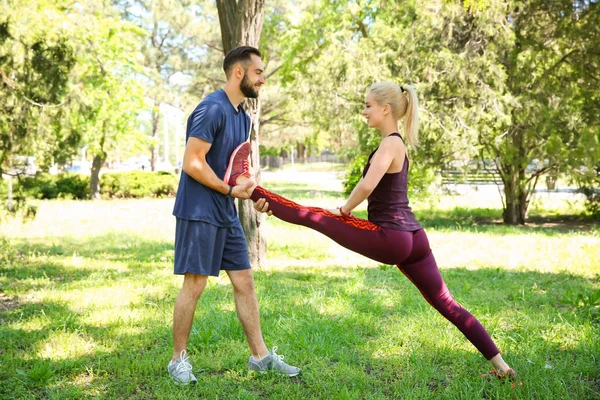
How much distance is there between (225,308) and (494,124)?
9390 millimetres

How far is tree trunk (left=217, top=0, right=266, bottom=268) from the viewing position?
778cm

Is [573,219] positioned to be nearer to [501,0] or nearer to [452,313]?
[501,0]

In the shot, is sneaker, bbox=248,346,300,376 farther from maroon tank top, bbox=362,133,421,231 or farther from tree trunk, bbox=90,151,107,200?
tree trunk, bbox=90,151,107,200

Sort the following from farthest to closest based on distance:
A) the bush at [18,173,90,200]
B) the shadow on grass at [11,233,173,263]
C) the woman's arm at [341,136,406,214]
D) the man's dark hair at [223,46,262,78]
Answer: the bush at [18,173,90,200] → the shadow on grass at [11,233,173,263] → the man's dark hair at [223,46,262,78] → the woman's arm at [341,136,406,214]

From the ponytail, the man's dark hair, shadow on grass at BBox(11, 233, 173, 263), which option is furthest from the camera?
shadow on grass at BBox(11, 233, 173, 263)

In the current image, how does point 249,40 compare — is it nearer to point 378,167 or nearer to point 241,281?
point 241,281

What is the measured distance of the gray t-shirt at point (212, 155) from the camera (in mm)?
3928

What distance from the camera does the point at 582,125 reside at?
12328 mm

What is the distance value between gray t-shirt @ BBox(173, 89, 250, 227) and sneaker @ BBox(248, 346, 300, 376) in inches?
38.8

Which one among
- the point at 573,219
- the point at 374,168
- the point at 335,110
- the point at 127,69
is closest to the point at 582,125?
the point at 573,219

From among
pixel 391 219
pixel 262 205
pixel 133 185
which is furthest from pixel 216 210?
pixel 133 185

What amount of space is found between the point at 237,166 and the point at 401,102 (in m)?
1.19

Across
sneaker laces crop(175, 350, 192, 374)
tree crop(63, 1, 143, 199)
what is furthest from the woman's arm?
tree crop(63, 1, 143, 199)

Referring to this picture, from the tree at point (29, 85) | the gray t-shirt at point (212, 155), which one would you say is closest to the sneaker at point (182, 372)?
the gray t-shirt at point (212, 155)
